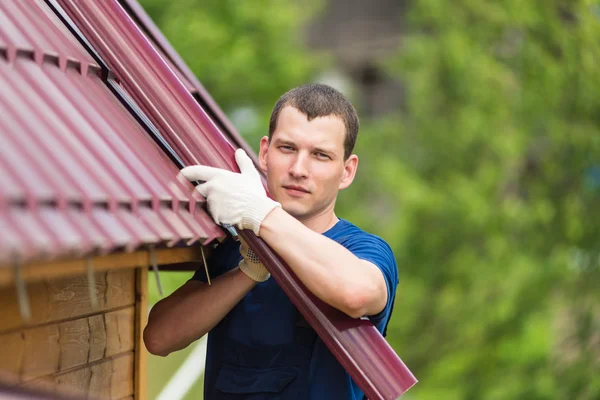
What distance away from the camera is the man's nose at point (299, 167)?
319cm

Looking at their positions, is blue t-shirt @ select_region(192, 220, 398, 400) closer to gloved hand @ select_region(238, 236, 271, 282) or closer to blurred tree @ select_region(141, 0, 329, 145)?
gloved hand @ select_region(238, 236, 271, 282)

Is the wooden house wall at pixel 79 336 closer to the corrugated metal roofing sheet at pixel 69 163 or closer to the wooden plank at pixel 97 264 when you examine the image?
the wooden plank at pixel 97 264

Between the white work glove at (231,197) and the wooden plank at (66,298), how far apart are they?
1.74 feet

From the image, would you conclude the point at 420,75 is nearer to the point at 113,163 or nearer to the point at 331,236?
the point at 331,236

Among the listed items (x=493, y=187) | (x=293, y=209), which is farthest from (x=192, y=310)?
(x=493, y=187)

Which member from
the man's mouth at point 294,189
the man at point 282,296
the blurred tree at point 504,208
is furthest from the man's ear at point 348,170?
the blurred tree at point 504,208

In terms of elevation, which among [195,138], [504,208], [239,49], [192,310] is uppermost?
[239,49]

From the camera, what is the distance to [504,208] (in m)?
12.1

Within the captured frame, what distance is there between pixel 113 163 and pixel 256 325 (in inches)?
40.5

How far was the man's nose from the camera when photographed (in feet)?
10.5

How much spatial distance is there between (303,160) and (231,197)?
48cm

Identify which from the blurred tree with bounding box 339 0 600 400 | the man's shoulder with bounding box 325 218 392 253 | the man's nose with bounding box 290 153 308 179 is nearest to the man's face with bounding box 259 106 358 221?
the man's nose with bounding box 290 153 308 179

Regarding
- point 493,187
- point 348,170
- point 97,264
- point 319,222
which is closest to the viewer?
point 97,264

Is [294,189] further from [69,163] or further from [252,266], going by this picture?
[69,163]
